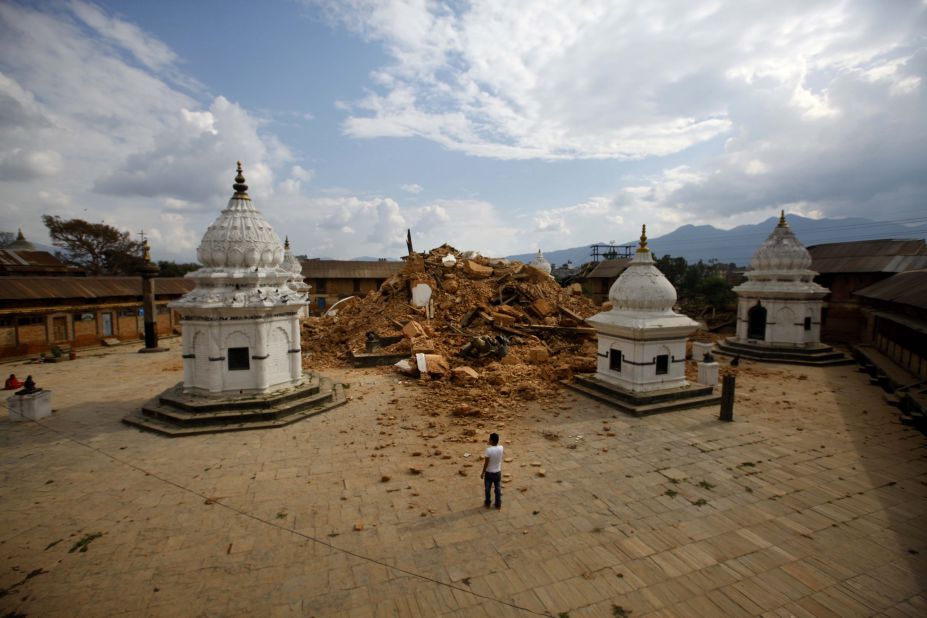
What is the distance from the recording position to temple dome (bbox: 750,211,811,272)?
20234mm

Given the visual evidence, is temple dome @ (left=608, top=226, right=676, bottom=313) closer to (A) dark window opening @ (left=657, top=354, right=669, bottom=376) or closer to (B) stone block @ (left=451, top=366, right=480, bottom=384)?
(A) dark window opening @ (left=657, top=354, right=669, bottom=376)

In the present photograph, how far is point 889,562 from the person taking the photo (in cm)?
619

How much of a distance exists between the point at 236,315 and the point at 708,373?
15.1 m

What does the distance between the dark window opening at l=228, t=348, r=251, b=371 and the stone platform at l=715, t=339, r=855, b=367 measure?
20.5 m

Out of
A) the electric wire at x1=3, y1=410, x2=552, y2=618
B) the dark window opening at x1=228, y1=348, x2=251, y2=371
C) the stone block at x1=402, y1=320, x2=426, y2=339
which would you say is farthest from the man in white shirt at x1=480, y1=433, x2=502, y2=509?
the stone block at x1=402, y1=320, x2=426, y2=339

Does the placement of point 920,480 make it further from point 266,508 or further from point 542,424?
point 266,508

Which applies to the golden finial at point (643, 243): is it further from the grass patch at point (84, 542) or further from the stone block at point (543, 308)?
the grass patch at point (84, 542)

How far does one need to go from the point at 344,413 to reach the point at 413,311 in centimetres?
993

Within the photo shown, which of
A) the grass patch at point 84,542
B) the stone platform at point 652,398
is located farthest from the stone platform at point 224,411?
the stone platform at point 652,398

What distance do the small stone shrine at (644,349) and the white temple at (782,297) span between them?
9.79m

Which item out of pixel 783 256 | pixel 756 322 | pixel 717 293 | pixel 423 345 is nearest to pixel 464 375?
pixel 423 345

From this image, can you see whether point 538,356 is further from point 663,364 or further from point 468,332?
point 663,364

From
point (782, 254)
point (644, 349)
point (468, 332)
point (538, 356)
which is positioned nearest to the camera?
point (644, 349)

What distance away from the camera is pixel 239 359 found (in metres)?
12.7
